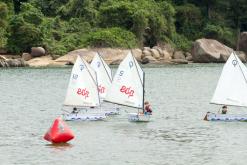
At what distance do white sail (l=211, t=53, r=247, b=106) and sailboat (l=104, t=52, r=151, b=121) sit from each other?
6035 mm

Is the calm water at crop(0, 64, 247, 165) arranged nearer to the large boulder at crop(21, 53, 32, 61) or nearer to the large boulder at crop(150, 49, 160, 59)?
the large boulder at crop(21, 53, 32, 61)

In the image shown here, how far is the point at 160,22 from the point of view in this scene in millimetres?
128875

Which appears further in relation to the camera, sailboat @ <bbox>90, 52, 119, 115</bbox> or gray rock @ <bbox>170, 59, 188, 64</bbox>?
gray rock @ <bbox>170, 59, 188, 64</bbox>

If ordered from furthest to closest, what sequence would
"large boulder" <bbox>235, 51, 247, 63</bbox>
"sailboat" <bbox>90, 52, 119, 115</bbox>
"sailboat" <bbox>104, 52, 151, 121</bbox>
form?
"large boulder" <bbox>235, 51, 247, 63</bbox> < "sailboat" <bbox>90, 52, 119, 115</bbox> < "sailboat" <bbox>104, 52, 151, 121</bbox>

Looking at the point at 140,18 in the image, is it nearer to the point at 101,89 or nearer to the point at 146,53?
the point at 146,53

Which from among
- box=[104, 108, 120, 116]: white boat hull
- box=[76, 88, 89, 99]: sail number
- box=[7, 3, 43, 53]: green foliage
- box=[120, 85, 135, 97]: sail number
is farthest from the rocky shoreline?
box=[120, 85, 135, 97]: sail number

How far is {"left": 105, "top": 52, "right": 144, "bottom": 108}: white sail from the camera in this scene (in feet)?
185

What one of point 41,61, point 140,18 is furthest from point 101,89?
point 140,18

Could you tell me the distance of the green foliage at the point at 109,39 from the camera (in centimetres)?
12031

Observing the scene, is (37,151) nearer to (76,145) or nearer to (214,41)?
(76,145)

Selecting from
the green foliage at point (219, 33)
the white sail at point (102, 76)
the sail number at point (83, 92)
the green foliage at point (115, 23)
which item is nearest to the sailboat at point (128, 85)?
the sail number at point (83, 92)

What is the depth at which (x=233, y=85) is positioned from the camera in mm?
57969

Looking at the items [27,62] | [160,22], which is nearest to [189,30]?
[160,22]

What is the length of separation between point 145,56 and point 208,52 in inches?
418
